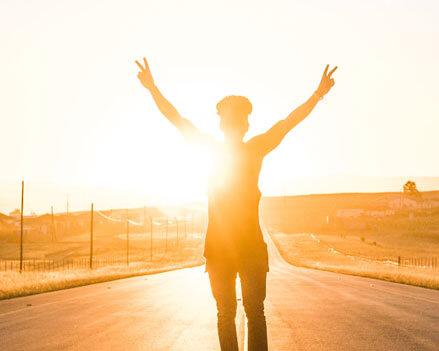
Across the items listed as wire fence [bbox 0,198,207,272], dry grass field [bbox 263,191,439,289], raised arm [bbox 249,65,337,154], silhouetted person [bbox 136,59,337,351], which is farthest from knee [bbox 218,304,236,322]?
dry grass field [bbox 263,191,439,289]

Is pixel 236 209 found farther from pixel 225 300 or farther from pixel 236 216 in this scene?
pixel 225 300

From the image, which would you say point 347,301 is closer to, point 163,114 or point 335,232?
point 163,114

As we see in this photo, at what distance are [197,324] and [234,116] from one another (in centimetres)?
743

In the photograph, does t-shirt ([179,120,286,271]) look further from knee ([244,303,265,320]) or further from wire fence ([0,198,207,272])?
wire fence ([0,198,207,272])

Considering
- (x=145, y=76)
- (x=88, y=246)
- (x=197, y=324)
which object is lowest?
(x=88, y=246)

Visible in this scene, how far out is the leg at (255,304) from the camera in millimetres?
4508

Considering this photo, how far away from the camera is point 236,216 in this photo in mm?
4500

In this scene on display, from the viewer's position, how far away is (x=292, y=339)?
9.34 m

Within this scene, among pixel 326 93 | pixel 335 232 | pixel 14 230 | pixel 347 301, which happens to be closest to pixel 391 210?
pixel 335 232

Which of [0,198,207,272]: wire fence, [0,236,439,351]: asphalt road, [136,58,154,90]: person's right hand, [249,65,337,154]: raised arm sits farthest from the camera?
[0,198,207,272]: wire fence

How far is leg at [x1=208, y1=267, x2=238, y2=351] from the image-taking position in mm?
4602

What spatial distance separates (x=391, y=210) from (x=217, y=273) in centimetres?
19512

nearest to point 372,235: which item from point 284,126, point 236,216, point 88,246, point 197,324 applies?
point 88,246

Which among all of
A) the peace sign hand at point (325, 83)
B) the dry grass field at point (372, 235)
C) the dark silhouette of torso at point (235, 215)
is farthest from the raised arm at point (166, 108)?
the dry grass field at point (372, 235)
